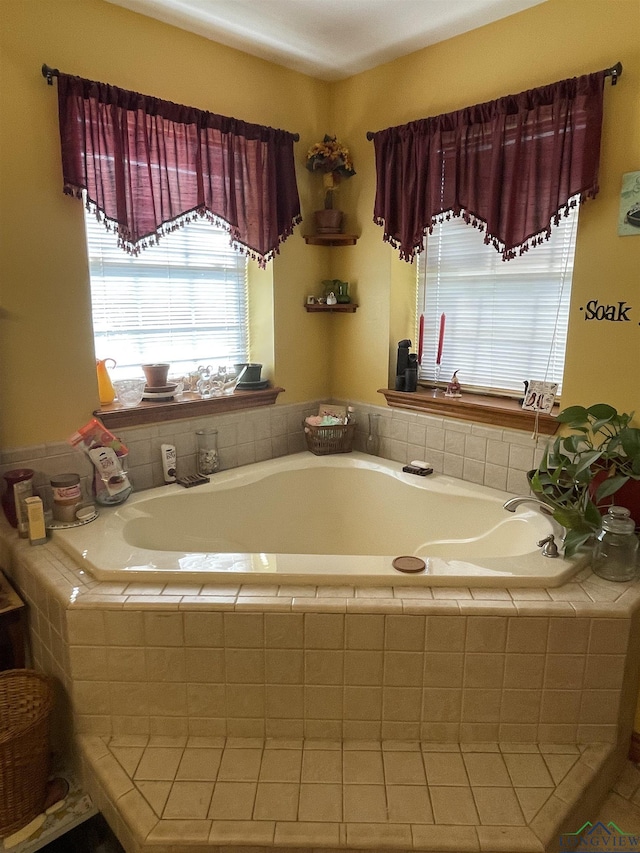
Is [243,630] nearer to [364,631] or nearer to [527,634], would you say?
[364,631]

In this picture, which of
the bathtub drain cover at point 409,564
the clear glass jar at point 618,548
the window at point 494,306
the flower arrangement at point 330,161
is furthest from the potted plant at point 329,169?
the clear glass jar at point 618,548

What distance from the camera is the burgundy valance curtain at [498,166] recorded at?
201cm

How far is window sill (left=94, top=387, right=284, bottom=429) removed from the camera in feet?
7.70

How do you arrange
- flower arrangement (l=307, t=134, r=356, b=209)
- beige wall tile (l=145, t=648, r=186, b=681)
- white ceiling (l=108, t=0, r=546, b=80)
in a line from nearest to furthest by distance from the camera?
beige wall tile (l=145, t=648, r=186, b=681) < white ceiling (l=108, t=0, r=546, b=80) < flower arrangement (l=307, t=134, r=356, b=209)

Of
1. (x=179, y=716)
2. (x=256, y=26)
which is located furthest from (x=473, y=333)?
(x=179, y=716)

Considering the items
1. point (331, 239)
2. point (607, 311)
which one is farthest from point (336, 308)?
point (607, 311)

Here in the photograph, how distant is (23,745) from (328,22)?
271 cm

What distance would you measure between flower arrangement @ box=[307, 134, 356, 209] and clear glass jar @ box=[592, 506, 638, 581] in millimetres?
2009

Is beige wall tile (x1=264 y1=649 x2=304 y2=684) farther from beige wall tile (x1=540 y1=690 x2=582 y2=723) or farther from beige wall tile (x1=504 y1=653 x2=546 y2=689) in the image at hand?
beige wall tile (x1=540 y1=690 x2=582 y2=723)

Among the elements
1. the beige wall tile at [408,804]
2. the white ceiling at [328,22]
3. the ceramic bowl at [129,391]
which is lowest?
the beige wall tile at [408,804]

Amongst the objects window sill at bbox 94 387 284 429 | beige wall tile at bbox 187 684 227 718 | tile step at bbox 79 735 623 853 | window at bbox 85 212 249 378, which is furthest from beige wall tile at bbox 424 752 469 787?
window at bbox 85 212 249 378

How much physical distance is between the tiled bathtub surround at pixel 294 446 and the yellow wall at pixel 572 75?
0.38m

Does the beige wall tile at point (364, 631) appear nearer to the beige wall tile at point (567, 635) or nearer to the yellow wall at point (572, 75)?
the beige wall tile at point (567, 635)

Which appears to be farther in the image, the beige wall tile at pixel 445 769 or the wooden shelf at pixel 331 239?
the wooden shelf at pixel 331 239
